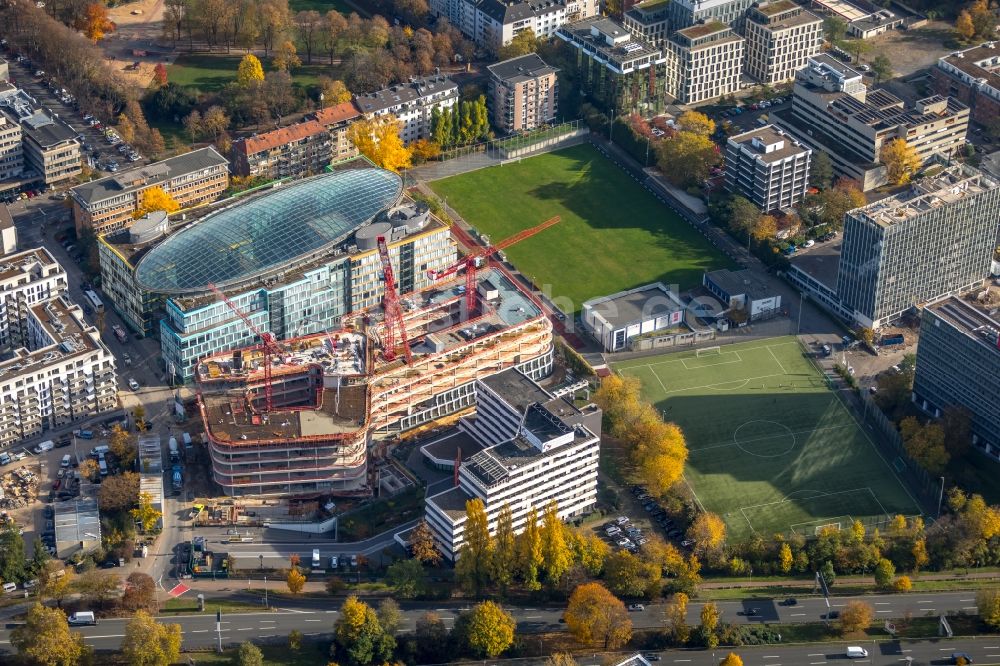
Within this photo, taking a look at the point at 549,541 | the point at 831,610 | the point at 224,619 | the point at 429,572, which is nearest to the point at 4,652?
the point at 224,619

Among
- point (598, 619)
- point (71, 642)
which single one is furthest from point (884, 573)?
point (71, 642)

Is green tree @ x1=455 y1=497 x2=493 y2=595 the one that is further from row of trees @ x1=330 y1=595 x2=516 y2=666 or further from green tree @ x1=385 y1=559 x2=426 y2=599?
row of trees @ x1=330 y1=595 x2=516 y2=666

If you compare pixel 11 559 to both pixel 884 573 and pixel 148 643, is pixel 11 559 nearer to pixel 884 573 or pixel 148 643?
pixel 148 643

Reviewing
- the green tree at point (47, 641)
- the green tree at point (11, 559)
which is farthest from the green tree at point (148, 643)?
the green tree at point (11, 559)

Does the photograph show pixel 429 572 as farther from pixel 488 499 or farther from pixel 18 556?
pixel 18 556

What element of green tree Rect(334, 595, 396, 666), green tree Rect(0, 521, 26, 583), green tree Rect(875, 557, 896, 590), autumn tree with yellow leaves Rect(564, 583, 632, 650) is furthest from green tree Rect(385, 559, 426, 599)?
green tree Rect(875, 557, 896, 590)
